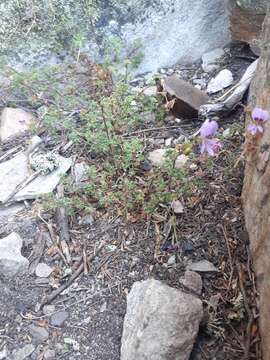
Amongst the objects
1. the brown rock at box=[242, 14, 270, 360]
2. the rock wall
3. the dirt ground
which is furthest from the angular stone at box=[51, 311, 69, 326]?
the rock wall

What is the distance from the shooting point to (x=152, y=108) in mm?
2883

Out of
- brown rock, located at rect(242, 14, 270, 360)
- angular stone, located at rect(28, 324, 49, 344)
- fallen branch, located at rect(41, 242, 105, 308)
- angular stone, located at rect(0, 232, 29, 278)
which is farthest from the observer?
angular stone, located at rect(0, 232, 29, 278)

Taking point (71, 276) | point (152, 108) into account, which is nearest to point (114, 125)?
point (152, 108)

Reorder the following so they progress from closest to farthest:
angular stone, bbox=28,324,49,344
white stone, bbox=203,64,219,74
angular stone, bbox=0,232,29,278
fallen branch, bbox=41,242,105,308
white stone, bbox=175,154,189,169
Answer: angular stone, bbox=28,324,49,344 < fallen branch, bbox=41,242,105,308 < angular stone, bbox=0,232,29,278 < white stone, bbox=175,154,189,169 < white stone, bbox=203,64,219,74

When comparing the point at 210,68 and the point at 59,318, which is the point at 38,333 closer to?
the point at 59,318

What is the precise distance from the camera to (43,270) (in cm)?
225

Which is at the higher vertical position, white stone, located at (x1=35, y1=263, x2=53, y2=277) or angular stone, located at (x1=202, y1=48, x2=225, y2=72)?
angular stone, located at (x1=202, y1=48, x2=225, y2=72)

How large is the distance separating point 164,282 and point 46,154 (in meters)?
1.14

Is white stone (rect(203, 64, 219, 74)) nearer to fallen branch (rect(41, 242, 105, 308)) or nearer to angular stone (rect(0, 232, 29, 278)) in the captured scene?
fallen branch (rect(41, 242, 105, 308))

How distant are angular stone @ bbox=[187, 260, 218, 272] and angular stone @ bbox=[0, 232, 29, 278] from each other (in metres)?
0.75

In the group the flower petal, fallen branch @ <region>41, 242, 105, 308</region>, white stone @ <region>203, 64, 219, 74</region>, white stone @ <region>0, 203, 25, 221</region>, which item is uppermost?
the flower petal

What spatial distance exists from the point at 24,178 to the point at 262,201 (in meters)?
1.41

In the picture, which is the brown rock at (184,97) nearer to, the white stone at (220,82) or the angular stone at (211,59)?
Answer: the white stone at (220,82)

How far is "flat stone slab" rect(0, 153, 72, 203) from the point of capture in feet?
8.63
